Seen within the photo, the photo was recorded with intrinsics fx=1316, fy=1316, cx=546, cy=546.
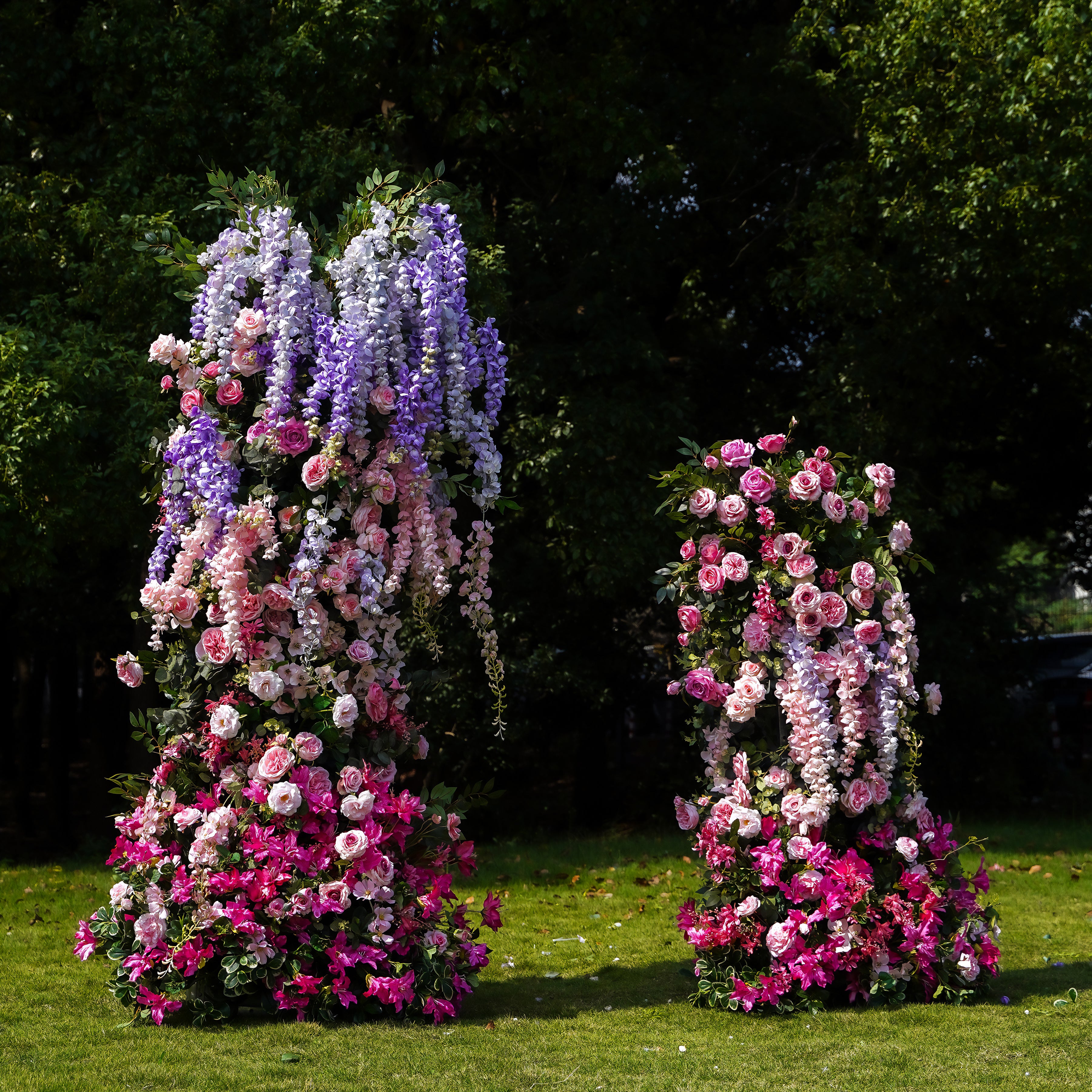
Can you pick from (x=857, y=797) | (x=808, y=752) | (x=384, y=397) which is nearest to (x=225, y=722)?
(x=384, y=397)

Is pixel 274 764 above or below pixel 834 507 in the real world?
below

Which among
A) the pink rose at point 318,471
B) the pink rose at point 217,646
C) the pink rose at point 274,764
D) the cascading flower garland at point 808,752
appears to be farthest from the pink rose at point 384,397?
the pink rose at point 274,764

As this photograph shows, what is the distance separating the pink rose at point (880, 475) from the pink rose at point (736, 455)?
0.55 m

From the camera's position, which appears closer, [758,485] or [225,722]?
[225,722]

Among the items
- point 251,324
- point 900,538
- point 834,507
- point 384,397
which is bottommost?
point 900,538

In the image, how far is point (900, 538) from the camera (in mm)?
6129

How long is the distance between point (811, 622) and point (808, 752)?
59 cm

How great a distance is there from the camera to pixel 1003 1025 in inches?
223

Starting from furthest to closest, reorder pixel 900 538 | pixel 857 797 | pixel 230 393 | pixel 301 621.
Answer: pixel 900 538 → pixel 857 797 → pixel 230 393 → pixel 301 621

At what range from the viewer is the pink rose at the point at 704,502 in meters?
6.13

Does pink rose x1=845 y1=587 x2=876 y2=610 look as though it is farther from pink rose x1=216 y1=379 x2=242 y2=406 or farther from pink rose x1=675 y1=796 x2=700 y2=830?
pink rose x1=216 y1=379 x2=242 y2=406

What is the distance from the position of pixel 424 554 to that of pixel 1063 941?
490cm

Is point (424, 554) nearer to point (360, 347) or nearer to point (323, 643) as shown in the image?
point (323, 643)

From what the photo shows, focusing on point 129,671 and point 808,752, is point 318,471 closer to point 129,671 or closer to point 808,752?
point 129,671
